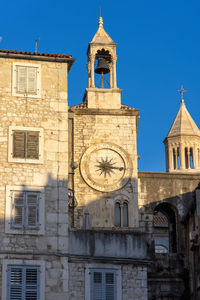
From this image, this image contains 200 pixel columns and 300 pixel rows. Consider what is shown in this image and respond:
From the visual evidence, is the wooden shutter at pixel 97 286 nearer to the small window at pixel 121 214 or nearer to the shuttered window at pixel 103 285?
the shuttered window at pixel 103 285

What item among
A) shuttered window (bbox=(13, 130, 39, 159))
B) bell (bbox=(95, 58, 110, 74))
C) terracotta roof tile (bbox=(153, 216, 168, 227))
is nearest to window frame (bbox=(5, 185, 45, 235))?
shuttered window (bbox=(13, 130, 39, 159))

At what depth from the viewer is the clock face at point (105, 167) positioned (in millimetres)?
39312

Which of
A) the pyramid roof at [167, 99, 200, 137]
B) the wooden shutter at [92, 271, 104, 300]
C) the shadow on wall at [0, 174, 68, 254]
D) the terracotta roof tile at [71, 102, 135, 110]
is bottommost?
the wooden shutter at [92, 271, 104, 300]

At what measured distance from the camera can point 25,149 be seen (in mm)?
29984

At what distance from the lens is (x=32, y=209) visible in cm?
2905

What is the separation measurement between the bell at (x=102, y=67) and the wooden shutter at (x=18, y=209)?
49.6 feet

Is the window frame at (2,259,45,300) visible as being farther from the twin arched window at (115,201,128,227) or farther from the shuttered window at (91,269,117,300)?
the twin arched window at (115,201,128,227)

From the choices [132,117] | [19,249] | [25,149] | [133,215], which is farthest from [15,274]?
[132,117]

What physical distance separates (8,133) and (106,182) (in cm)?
1050

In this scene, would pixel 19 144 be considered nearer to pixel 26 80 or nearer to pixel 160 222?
pixel 26 80

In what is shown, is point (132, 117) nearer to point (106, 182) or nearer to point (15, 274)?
point (106, 182)

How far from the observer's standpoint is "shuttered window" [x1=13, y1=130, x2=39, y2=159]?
98.2 ft

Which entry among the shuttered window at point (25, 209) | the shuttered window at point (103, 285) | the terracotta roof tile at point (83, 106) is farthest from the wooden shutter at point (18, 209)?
the terracotta roof tile at point (83, 106)

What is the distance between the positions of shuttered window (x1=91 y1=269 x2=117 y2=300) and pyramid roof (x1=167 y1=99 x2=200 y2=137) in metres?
40.8
